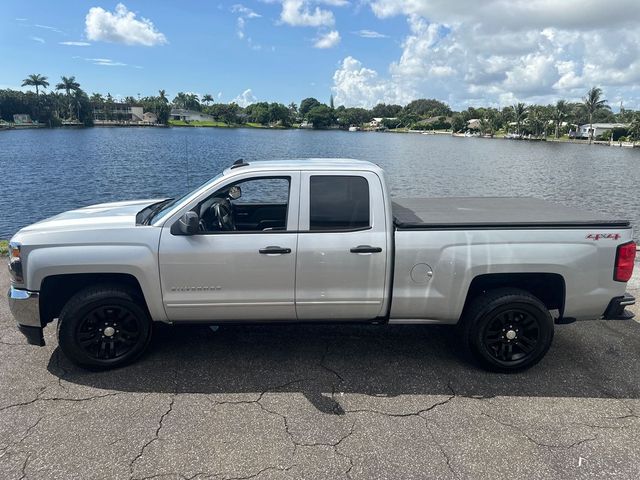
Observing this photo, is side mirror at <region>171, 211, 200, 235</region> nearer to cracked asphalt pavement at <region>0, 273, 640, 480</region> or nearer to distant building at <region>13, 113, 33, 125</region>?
cracked asphalt pavement at <region>0, 273, 640, 480</region>

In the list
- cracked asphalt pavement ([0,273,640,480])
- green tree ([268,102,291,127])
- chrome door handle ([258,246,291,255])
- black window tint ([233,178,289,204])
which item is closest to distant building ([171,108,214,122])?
green tree ([268,102,291,127])

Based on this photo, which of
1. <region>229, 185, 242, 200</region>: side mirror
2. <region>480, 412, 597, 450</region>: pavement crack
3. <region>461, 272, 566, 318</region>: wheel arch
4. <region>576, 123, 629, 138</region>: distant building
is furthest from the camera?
<region>576, 123, 629, 138</region>: distant building

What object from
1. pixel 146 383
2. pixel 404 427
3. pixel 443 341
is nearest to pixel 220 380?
pixel 146 383

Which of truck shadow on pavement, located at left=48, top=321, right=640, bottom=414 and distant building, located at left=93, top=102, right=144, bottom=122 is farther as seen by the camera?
distant building, located at left=93, top=102, right=144, bottom=122

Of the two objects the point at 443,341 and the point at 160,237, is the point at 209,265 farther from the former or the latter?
the point at 443,341

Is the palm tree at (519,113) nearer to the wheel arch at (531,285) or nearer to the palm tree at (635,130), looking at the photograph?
the palm tree at (635,130)

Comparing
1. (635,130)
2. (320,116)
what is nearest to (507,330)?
(635,130)

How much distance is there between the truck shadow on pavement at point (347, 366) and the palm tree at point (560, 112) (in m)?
137

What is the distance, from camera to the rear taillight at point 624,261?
3.92 metres

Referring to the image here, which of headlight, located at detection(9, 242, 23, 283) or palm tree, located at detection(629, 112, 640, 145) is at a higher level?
palm tree, located at detection(629, 112, 640, 145)

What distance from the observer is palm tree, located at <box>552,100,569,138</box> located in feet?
402

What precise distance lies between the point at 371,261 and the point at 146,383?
7.08 feet

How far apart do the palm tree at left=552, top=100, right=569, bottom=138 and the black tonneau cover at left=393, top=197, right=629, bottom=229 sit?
137 m

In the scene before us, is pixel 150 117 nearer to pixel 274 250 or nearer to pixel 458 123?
pixel 458 123
